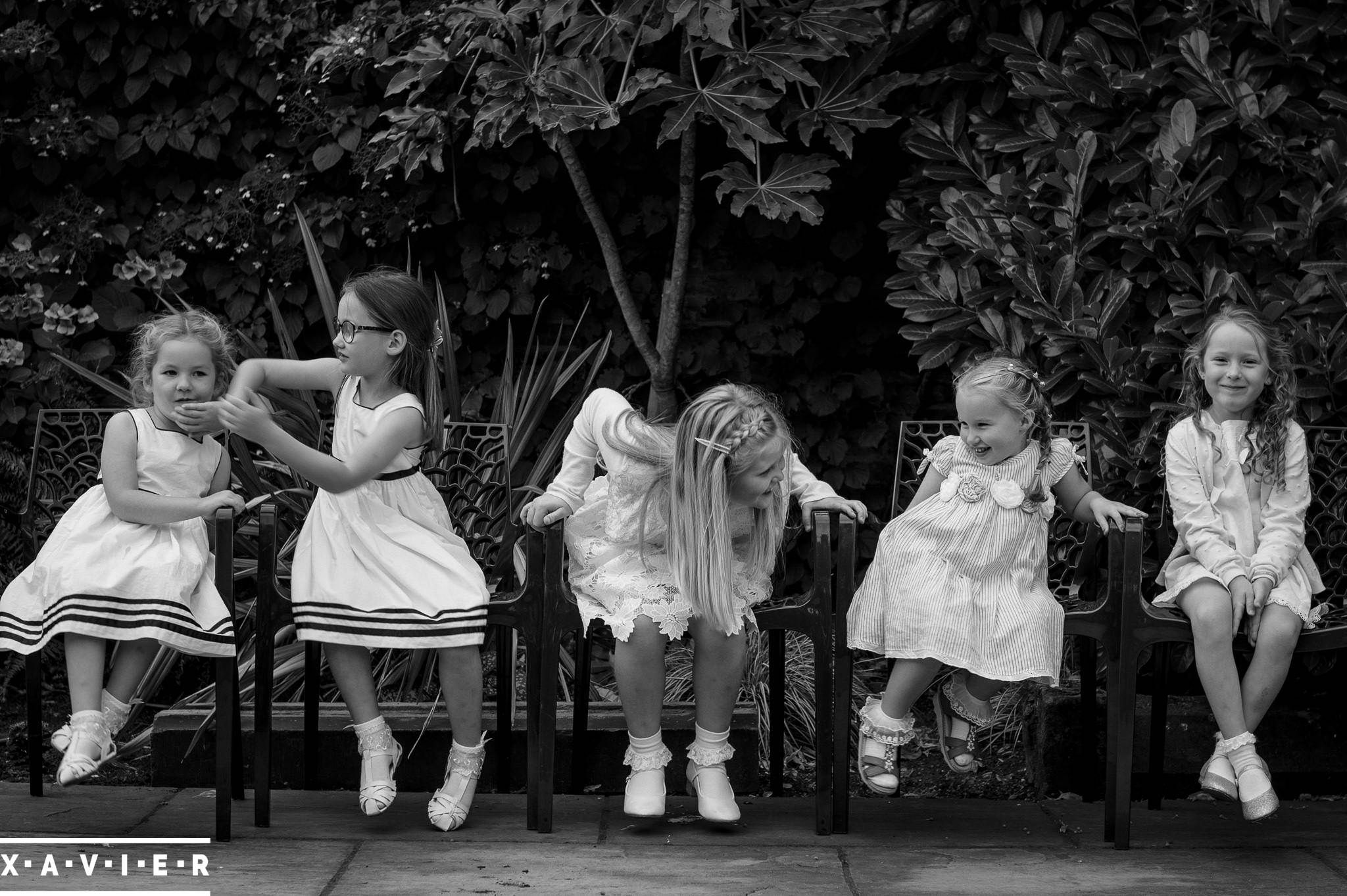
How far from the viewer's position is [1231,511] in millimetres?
3340

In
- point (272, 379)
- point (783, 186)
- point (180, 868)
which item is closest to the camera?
point (180, 868)

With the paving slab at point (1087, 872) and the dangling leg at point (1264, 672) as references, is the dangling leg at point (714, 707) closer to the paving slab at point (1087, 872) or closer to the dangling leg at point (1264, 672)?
the paving slab at point (1087, 872)

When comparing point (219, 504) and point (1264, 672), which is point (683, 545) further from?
point (1264, 672)

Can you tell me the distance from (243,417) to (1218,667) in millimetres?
2176

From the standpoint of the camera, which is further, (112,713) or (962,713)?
(962,713)

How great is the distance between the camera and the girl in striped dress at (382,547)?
3.16 metres

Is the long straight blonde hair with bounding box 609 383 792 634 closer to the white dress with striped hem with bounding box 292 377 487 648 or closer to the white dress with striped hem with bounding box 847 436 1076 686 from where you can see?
the white dress with striped hem with bounding box 847 436 1076 686

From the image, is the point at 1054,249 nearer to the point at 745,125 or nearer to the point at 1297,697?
the point at 745,125

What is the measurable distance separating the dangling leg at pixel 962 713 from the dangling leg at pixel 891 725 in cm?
10

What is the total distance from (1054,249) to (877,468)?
46.3 inches

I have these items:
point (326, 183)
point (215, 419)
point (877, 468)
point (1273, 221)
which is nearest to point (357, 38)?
point (326, 183)

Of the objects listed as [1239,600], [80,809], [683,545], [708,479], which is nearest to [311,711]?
[80,809]

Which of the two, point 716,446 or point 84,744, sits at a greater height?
point 716,446

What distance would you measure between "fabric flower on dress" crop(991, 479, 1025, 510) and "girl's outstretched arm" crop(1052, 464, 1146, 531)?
0.53 ft
